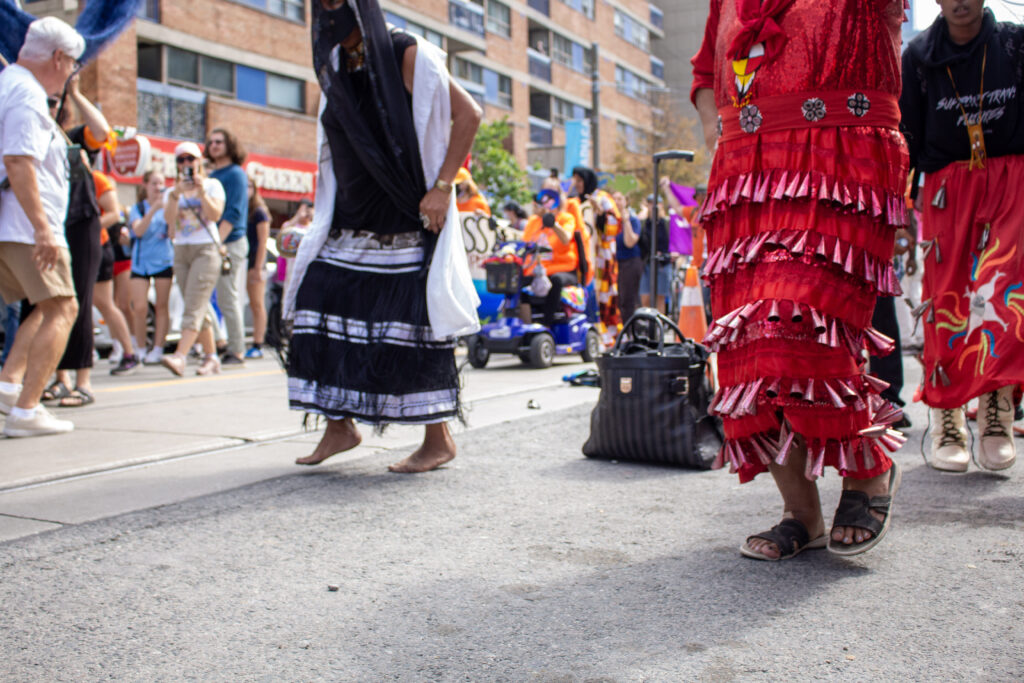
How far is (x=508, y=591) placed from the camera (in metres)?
2.56

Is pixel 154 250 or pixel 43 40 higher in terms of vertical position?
pixel 43 40

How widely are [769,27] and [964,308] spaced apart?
183 cm

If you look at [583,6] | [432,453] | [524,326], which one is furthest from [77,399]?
[583,6]

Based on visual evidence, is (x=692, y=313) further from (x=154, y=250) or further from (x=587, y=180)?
(x=154, y=250)

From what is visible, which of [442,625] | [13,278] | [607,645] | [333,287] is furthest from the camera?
[13,278]

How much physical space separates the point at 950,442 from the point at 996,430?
256mm

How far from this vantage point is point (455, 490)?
378 centimetres

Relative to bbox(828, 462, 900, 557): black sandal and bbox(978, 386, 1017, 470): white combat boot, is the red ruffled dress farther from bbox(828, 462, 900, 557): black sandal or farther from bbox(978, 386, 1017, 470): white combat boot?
bbox(978, 386, 1017, 470): white combat boot

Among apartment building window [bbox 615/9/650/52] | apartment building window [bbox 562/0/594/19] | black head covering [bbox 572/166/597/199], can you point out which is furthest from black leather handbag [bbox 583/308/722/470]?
apartment building window [bbox 615/9/650/52]

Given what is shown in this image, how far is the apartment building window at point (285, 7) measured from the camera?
88.8 ft

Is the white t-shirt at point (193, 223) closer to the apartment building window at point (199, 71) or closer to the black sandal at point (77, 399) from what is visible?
the black sandal at point (77, 399)

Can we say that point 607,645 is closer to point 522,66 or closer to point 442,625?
point 442,625

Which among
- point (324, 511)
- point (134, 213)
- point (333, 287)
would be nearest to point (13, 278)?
point (333, 287)

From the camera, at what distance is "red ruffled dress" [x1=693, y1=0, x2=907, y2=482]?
2594mm
